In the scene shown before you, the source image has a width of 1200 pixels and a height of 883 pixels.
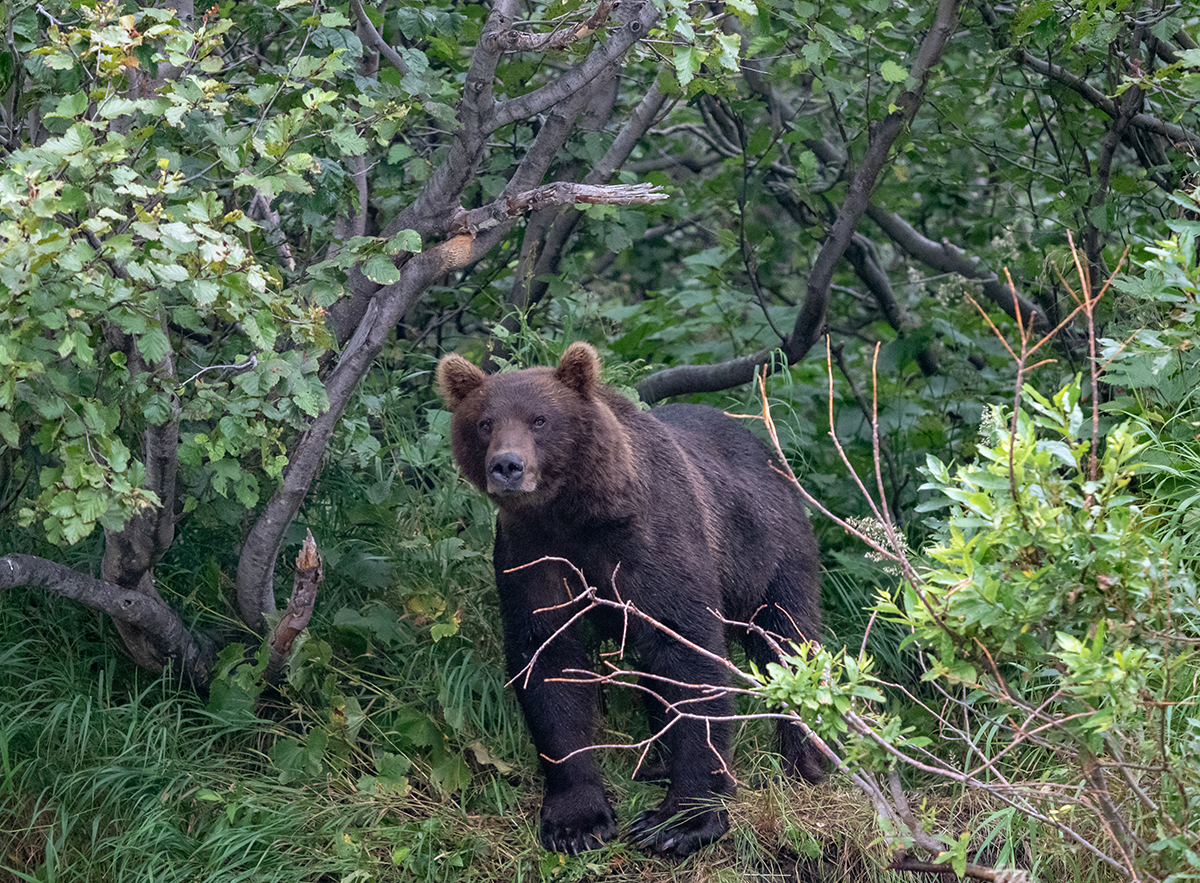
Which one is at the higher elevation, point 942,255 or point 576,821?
point 942,255

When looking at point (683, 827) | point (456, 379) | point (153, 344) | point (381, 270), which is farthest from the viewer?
point (456, 379)

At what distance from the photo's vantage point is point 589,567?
4332 mm

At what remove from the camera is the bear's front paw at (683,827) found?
163 inches

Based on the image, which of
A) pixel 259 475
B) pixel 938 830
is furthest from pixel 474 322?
pixel 938 830

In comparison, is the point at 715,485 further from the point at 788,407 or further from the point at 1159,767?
the point at 1159,767

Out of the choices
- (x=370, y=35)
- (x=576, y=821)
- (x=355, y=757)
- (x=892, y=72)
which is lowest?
(x=355, y=757)

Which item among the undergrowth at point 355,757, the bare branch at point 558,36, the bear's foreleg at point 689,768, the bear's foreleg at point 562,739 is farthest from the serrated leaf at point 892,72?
the bear's foreleg at point 562,739

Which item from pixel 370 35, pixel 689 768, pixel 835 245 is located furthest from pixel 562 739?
pixel 370 35

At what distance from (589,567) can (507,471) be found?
546 millimetres

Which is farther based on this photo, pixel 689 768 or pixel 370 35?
pixel 370 35

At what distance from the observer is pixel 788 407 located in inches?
230

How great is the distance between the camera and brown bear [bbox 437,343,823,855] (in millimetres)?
4211

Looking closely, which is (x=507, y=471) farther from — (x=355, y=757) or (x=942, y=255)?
(x=942, y=255)

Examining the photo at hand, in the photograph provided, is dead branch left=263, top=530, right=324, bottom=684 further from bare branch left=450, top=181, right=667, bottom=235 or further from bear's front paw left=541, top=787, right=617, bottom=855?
bare branch left=450, top=181, right=667, bottom=235
